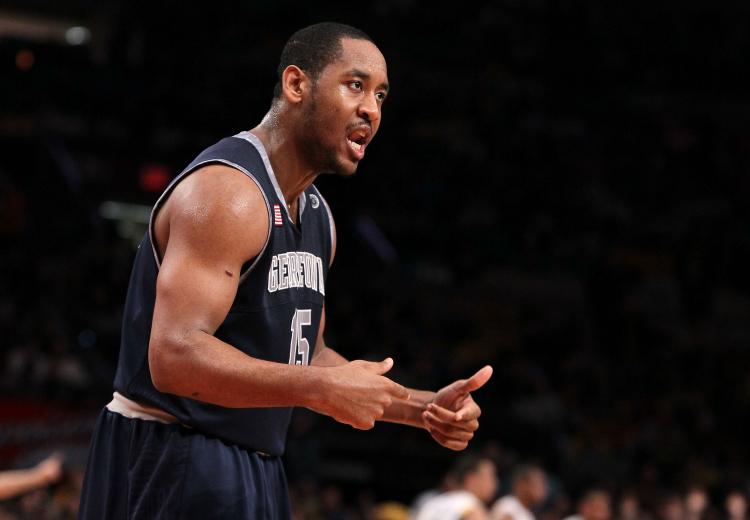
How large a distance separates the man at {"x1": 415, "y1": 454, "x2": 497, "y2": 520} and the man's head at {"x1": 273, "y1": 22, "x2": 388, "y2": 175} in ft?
16.6

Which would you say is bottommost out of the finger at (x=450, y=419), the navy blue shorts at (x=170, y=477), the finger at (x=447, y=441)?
the navy blue shorts at (x=170, y=477)

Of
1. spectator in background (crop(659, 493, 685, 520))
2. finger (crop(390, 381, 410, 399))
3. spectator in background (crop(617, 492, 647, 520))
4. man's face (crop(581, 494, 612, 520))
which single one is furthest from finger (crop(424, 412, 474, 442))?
spectator in background (crop(617, 492, 647, 520))

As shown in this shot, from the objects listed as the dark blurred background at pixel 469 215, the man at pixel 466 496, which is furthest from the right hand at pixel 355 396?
the dark blurred background at pixel 469 215

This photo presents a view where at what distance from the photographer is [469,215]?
18078 millimetres

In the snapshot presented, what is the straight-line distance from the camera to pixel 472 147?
1930 centimetres

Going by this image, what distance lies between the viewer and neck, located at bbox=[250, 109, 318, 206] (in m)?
3.05

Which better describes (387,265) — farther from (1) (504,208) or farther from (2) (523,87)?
(2) (523,87)

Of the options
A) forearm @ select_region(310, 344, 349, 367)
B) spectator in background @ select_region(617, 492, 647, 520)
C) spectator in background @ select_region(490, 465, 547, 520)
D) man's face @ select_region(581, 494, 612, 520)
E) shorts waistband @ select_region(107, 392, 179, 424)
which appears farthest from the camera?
spectator in background @ select_region(617, 492, 647, 520)

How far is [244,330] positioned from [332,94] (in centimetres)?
66

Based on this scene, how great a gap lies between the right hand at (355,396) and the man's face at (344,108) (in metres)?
0.71

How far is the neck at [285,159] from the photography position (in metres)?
3.05

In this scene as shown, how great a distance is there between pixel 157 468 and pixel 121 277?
13137 millimetres

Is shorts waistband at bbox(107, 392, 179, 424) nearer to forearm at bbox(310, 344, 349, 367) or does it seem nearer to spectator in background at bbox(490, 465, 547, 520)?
forearm at bbox(310, 344, 349, 367)

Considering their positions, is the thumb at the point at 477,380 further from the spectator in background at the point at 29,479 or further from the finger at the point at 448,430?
the spectator in background at the point at 29,479
